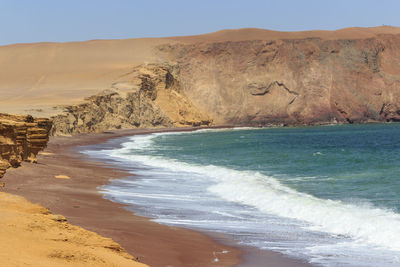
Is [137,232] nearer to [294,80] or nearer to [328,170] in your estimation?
[328,170]

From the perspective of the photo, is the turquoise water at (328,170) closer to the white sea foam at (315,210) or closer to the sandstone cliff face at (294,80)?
the white sea foam at (315,210)

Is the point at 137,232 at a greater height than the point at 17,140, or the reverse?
the point at 17,140

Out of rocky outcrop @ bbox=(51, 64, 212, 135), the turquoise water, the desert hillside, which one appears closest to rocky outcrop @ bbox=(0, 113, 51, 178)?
the turquoise water

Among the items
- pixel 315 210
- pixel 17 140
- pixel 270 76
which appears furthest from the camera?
pixel 270 76

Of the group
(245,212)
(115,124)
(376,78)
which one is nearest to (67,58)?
(115,124)

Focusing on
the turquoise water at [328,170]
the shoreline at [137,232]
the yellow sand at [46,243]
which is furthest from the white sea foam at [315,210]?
the yellow sand at [46,243]

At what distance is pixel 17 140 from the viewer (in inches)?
774

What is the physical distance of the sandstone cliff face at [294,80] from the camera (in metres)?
118

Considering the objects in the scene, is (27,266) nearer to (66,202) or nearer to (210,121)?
(66,202)

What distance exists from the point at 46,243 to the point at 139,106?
286ft

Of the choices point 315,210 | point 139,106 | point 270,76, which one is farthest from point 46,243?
point 270,76

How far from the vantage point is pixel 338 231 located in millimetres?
13281

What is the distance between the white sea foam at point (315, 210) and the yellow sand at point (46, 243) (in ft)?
20.6

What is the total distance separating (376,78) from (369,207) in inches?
4371
